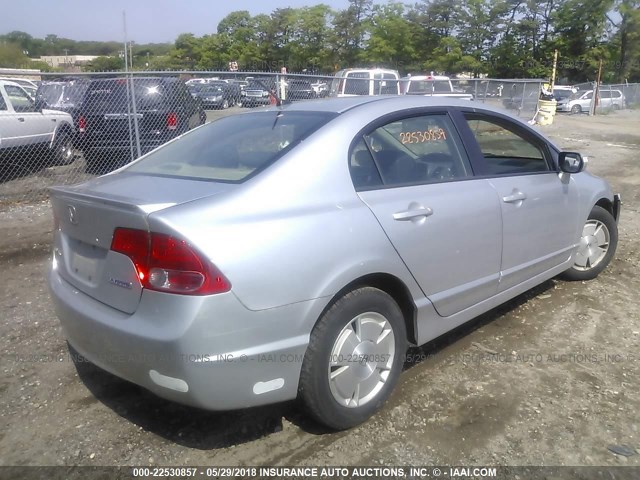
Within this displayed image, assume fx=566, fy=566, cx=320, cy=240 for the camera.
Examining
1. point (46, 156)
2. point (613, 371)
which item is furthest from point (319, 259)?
point (46, 156)

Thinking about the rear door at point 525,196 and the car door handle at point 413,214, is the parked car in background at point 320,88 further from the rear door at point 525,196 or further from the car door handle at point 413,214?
the car door handle at point 413,214

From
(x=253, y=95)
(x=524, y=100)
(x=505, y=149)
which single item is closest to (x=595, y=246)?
(x=505, y=149)

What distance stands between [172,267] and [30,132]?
940 cm

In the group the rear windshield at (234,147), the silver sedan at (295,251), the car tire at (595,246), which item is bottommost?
the car tire at (595,246)

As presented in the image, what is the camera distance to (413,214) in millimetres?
3014

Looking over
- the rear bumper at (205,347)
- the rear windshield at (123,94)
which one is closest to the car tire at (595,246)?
the rear bumper at (205,347)

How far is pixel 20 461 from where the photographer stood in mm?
2656

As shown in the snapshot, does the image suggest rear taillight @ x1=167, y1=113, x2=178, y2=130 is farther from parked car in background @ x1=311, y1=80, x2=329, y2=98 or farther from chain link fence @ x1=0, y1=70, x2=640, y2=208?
parked car in background @ x1=311, y1=80, x2=329, y2=98

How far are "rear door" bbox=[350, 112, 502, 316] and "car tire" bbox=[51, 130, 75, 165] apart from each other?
9.33 metres

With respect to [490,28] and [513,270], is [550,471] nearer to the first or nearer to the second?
[513,270]

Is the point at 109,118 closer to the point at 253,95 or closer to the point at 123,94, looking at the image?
the point at 123,94

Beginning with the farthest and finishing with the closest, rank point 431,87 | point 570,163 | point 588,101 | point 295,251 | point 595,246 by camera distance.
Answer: point 588,101, point 431,87, point 595,246, point 570,163, point 295,251

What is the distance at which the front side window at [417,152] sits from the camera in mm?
3113

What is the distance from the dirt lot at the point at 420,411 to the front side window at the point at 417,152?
47.4 inches
